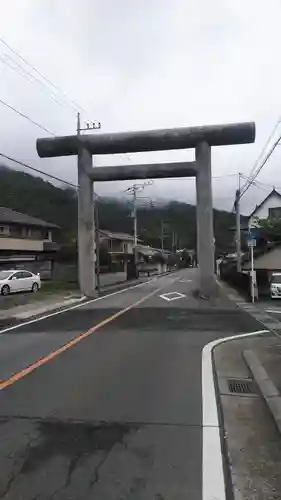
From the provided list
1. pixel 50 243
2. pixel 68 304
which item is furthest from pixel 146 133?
pixel 50 243

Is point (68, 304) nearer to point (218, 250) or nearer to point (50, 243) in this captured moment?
point (50, 243)

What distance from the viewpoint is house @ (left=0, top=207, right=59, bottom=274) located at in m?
42.9

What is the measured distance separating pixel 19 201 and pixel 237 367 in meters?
52.6

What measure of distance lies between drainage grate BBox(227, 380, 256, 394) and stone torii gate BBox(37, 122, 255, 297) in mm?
20082

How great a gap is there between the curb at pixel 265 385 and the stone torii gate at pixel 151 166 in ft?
→ 58.8

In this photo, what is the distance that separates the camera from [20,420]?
18.6 ft

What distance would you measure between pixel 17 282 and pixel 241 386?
79.8 ft

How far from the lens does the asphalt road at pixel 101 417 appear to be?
4047 mm

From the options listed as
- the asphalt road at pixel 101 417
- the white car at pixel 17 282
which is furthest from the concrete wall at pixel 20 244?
the asphalt road at pixel 101 417

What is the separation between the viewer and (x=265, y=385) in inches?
293

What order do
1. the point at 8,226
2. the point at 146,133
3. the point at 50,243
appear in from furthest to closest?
the point at 50,243
the point at 8,226
the point at 146,133

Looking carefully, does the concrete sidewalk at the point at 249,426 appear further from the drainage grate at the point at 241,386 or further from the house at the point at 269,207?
the house at the point at 269,207

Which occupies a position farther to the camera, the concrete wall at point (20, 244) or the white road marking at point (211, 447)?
the concrete wall at point (20, 244)

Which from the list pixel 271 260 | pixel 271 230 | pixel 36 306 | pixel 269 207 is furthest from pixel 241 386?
pixel 269 207
